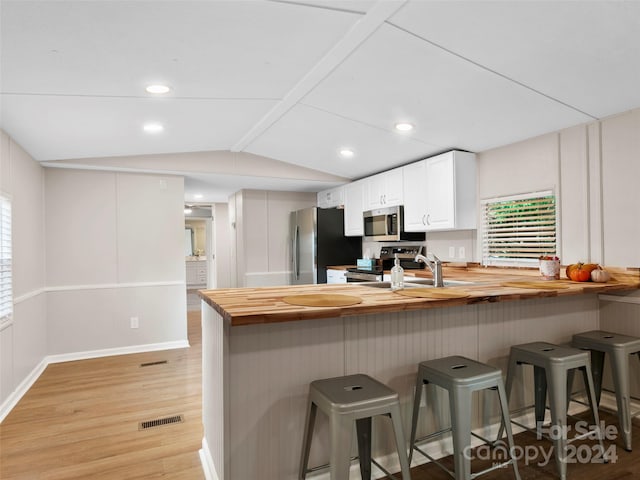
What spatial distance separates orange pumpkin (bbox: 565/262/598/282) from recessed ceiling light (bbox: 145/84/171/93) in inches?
124

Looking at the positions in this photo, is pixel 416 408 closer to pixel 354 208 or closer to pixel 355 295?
pixel 355 295

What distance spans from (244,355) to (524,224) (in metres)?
2.79

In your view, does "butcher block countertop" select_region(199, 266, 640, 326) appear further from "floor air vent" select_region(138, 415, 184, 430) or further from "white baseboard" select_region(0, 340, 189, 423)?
"white baseboard" select_region(0, 340, 189, 423)

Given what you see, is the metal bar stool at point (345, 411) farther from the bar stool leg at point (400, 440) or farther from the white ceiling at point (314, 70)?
the white ceiling at point (314, 70)

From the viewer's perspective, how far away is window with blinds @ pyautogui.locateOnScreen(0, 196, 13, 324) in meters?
2.89

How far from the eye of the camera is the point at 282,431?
1913 millimetres

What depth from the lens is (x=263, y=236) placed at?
243 inches

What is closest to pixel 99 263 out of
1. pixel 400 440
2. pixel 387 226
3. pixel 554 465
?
pixel 387 226

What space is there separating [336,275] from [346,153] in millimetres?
1680

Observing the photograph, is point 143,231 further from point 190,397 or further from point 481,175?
point 481,175

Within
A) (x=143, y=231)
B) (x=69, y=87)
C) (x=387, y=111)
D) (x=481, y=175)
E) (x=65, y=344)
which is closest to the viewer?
(x=69, y=87)

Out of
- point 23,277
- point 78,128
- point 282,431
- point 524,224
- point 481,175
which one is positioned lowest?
point 282,431

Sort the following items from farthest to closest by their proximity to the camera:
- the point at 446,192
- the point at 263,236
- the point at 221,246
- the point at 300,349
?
1. the point at 221,246
2. the point at 263,236
3. the point at 446,192
4. the point at 300,349

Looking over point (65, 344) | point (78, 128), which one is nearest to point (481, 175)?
point (78, 128)
